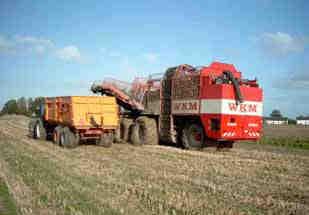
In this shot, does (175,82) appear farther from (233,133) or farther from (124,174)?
(124,174)

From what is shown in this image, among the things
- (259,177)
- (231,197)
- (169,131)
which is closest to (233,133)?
(169,131)

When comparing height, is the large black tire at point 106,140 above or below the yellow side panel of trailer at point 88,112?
below

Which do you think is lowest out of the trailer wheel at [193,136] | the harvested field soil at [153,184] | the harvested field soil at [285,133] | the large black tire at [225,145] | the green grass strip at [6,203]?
the harvested field soil at [285,133]

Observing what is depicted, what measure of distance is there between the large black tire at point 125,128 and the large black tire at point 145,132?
27.8 inches

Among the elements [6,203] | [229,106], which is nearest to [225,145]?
[229,106]

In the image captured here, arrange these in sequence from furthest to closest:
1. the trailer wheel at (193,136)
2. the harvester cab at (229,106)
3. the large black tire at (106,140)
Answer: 1. the large black tire at (106,140)
2. the trailer wheel at (193,136)
3. the harvester cab at (229,106)

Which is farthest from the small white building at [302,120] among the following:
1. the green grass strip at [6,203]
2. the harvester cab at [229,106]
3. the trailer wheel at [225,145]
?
the green grass strip at [6,203]

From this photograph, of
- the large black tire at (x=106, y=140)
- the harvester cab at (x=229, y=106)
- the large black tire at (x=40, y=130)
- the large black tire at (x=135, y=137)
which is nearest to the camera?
the harvester cab at (x=229, y=106)

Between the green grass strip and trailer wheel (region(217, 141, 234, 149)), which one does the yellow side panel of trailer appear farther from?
the green grass strip

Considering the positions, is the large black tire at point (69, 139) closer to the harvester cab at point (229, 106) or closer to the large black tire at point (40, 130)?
the large black tire at point (40, 130)

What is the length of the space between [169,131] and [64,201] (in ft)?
34.3

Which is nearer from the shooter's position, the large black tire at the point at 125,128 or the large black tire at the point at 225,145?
the large black tire at the point at 225,145

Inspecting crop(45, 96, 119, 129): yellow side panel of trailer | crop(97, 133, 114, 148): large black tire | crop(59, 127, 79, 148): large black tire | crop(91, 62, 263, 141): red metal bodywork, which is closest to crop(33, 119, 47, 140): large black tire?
crop(45, 96, 119, 129): yellow side panel of trailer

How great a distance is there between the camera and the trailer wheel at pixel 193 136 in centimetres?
1565
